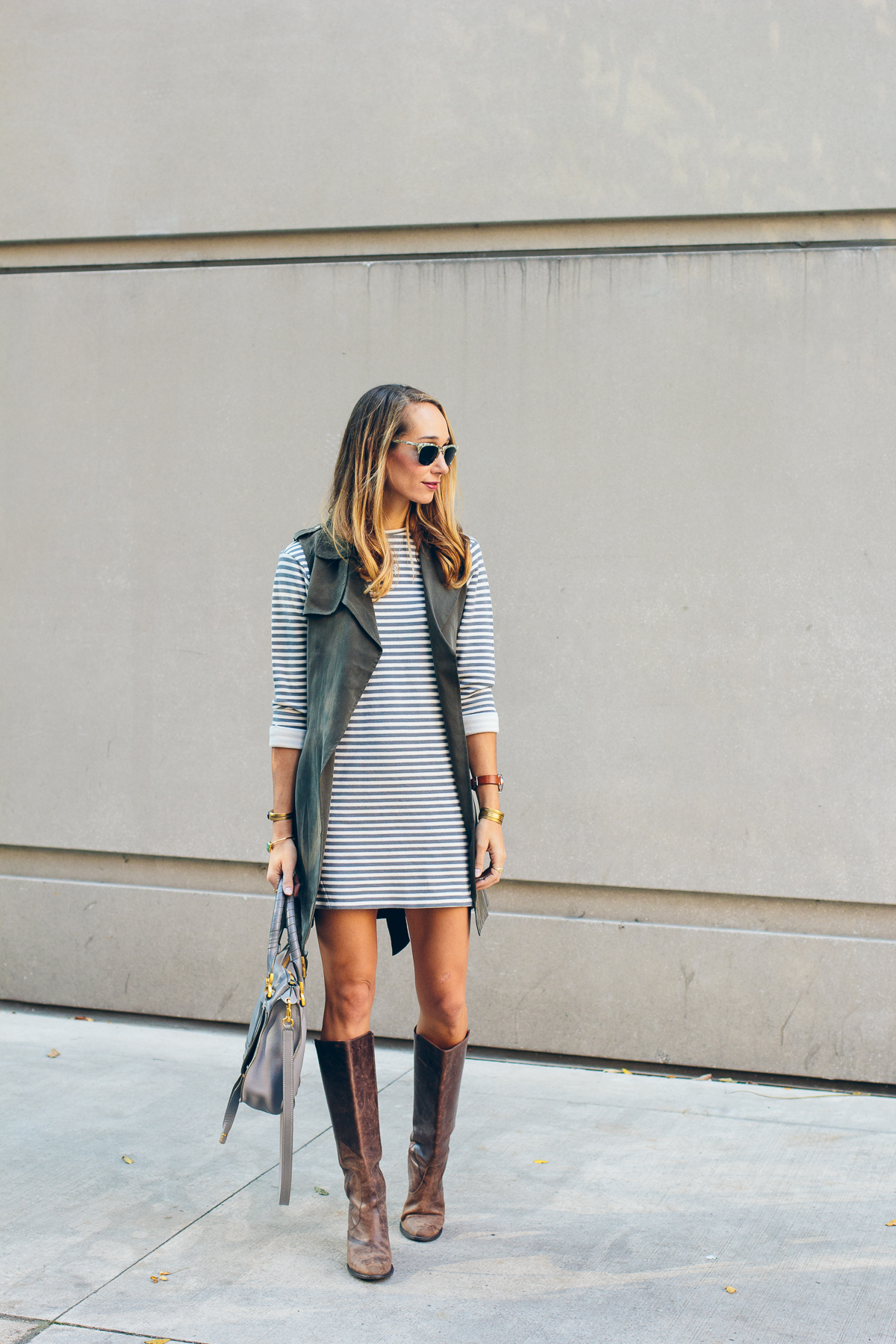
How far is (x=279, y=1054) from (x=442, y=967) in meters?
0.43

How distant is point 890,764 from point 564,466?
1485mm

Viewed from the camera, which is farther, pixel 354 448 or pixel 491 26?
pixel 491 26

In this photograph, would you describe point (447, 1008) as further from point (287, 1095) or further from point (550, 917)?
point (550, 917)

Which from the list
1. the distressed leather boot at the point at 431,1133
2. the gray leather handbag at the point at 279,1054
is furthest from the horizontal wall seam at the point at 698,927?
the gray leather handbag at the point at 279,1054

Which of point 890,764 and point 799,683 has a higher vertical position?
point 799,683

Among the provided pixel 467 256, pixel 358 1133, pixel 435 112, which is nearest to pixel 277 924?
pixel 358 1133

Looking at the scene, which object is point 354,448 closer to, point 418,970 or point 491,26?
point 418,970

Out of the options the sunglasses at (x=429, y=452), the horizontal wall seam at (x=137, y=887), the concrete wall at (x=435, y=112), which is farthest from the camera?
the horizontal wall seam at (x=137, y=887)

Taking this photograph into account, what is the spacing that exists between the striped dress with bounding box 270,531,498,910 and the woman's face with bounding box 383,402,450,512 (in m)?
0.16

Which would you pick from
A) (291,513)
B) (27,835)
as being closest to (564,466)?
(291,513)

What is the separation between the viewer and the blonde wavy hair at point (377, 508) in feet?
9.29

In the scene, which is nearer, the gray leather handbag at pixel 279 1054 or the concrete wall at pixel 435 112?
the gray leather handbag at pixel 279 1054

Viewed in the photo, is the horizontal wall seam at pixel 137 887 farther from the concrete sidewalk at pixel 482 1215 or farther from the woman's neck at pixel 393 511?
the woman's neck at pixel 393 511

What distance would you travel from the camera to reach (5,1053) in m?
4.33
